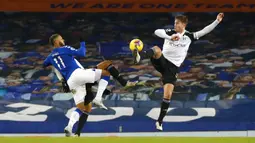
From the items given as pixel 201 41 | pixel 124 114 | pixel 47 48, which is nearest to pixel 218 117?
pixel 124 114

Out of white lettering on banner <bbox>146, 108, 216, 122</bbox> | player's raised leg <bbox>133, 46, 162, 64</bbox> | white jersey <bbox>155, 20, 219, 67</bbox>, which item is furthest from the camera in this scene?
white lettering on banner <bbox>146, 108, 216, 122</bbox>

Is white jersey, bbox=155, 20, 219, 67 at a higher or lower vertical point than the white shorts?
higher

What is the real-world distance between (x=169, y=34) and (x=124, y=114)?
16.6 ft

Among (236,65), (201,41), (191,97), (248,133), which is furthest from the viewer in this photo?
(201,41)

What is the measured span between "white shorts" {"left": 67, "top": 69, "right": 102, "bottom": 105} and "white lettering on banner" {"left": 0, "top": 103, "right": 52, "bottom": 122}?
4.68m

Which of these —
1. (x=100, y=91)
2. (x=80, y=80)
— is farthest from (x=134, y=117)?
(x=80, y=80)

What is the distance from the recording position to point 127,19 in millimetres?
21359

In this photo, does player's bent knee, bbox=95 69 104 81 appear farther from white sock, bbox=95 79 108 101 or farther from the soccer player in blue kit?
white sock, bbox=95 79 108 101

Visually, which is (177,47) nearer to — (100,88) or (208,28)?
(208,28)

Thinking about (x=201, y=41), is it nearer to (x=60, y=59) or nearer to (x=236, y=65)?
(x=236, y=65)
